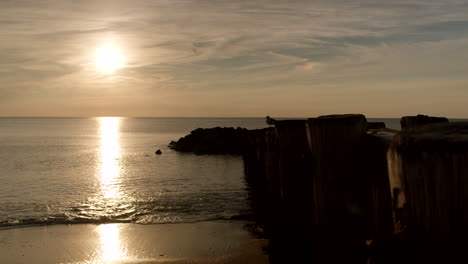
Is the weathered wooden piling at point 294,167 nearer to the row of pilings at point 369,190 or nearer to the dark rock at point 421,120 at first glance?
the row of pilings at point 369,190

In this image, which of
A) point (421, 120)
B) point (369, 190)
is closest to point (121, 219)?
point (369, 190)

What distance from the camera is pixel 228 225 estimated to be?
1320cm

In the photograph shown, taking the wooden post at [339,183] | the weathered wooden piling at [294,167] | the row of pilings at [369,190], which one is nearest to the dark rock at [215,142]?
the row of pilings at [369,190]

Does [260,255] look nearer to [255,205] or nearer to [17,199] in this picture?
[255,205]

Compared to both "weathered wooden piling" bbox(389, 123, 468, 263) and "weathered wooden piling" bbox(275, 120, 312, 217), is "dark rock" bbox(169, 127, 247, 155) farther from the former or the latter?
"weathered wooden piling" bbox(389, 123, 468, 263)

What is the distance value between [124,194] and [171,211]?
5.05m

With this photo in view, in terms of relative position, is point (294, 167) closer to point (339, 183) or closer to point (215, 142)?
point (339, 183)

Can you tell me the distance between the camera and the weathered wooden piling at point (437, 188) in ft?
5.73

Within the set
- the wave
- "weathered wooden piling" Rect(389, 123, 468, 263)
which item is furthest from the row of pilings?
the wave

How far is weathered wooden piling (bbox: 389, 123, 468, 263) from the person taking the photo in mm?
1746

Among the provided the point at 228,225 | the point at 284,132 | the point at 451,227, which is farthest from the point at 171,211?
the point at 451,227

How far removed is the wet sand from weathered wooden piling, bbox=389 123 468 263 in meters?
8.15

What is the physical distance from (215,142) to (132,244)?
30.2m

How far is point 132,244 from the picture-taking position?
1131 centimetres
